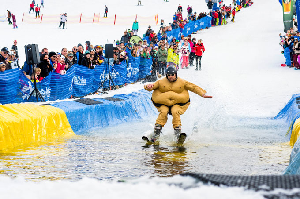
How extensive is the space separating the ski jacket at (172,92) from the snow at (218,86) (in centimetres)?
102

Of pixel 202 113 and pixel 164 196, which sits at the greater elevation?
pixel 164 196

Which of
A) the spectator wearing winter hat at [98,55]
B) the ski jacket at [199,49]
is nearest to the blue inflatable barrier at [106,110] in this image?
the spectator wearing winter hat at [98,55]

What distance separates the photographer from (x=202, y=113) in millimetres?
15133

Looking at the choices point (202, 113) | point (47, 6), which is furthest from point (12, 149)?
point (47, 6)

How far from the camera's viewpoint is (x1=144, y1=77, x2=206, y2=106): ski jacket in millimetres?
9844

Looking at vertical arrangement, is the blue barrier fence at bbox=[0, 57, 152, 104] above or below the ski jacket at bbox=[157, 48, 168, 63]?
below

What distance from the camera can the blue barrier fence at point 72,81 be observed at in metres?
11.2

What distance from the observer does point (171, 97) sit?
9.84 metres

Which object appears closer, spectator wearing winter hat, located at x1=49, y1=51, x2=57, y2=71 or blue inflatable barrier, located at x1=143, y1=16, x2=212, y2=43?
spectator wearing winter hat, located at x1=49, y1=51, x2=57, y2=71

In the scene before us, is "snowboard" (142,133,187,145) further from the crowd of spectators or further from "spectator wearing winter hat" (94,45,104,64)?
"spectator wearing winter hat" (94,45,104,64)

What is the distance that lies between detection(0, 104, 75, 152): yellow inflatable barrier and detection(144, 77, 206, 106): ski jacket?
87.3 inches

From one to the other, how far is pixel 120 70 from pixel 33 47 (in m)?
6.61

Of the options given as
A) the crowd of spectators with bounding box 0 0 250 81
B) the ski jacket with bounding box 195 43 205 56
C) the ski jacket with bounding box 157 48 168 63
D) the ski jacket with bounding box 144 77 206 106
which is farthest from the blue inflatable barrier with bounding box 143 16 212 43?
the ski jacket with bounding box 144 77 206 106

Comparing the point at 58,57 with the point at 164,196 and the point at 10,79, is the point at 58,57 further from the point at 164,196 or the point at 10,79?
the point at 164,196
